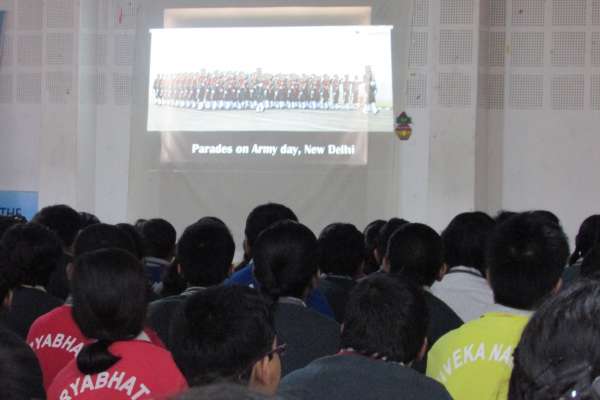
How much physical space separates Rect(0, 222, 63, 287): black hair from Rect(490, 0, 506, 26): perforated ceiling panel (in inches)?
277

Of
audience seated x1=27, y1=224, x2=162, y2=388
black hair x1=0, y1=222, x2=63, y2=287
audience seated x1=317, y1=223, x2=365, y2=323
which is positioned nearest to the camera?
audience seated x1=27, y1=224, x2=162, y2=388

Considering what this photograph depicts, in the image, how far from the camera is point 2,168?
32.9 feet

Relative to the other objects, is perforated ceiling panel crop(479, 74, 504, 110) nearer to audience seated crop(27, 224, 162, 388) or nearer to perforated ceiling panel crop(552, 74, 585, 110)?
perforated ceiling panel crop(552, 74, 585, 110)

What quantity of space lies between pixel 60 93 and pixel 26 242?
268 inches

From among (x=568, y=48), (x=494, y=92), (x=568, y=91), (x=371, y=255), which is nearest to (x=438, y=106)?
(x=494, y=92)

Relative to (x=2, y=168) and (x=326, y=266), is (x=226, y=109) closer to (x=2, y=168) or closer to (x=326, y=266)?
(x=2, y=168)

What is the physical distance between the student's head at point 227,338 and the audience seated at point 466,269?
1432 millimetres

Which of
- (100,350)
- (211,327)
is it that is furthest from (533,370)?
(100,350)

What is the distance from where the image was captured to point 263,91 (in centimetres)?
908

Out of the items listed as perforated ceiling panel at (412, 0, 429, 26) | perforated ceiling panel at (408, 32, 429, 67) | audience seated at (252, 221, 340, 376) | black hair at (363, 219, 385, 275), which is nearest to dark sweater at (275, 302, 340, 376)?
audience seated at (252, 221, 340, 376)

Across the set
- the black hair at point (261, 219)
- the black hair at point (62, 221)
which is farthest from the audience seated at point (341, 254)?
the black hair at point (62, 221)

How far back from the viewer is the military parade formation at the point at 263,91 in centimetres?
895

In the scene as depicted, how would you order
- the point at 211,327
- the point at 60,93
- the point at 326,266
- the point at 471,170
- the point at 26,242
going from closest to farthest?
1. the point at 211,327
2. the point at 26,242
3. the point at 326,266
4. the point at 471,170
5. the point at 60,93

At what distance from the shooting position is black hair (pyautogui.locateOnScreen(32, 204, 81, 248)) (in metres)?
4.46
